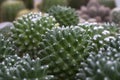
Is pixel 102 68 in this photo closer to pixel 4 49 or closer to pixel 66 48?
pixel 66 48

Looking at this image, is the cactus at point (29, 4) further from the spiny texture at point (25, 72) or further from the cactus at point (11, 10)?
the spiny texture at point (25, 72)

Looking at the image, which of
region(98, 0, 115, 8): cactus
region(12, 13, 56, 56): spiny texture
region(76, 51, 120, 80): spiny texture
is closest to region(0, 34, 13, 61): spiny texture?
region(12, 13, 56, 56): spiny texture

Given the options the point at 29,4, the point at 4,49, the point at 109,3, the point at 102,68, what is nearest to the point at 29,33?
the point at 4,49

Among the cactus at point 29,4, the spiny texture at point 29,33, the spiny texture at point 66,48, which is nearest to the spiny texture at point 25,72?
the spiny texture at point 66,48

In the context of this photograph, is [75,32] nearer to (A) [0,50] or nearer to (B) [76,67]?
(B) [76,67]

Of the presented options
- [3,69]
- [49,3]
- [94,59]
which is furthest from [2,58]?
[49,3]

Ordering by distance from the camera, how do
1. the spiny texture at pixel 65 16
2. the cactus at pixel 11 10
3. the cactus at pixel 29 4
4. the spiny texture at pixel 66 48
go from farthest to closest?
the cactus at pixel 29 4 < the cactus at pixel 11 10 < the spiny texture at pixel 65 16 < the spiny texture at pixel 66 48
